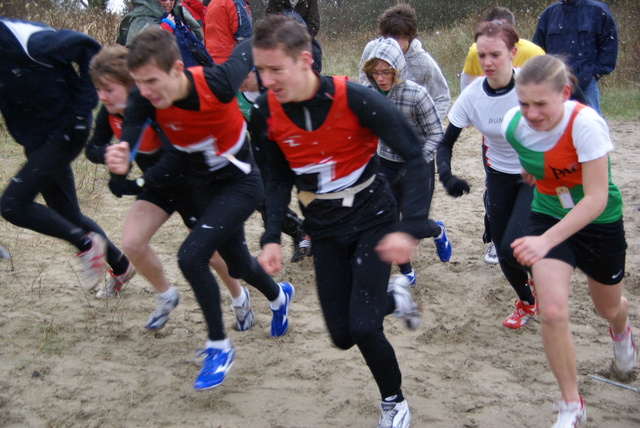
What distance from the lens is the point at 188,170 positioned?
396 centimetres

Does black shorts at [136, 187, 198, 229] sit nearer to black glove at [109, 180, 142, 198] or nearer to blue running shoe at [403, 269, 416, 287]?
black glove at [109, 180, 142, 198]

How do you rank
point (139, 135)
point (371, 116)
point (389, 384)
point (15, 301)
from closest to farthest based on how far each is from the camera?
point (371, 116) → point (389, 384) → point (139, 135) → point (15, 301)

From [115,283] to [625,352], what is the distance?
3.73 meters

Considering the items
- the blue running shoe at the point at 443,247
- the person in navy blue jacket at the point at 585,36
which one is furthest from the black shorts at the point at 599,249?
the person in navy blue jacket at the point at 585,36

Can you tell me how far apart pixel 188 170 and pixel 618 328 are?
2.64m

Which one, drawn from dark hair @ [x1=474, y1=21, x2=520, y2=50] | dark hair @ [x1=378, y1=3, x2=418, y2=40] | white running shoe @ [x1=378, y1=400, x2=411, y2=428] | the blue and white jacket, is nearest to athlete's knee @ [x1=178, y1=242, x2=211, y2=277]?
white running shoe @ [x1=378, y1=400, x2=411, y2=428]

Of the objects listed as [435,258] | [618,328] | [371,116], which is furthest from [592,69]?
[371,116]

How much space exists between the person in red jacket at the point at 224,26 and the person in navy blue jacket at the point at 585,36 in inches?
137

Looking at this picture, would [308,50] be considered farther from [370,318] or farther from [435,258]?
[435,258]

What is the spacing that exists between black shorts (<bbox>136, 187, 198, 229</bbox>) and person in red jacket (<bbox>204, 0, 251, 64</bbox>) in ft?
12.3

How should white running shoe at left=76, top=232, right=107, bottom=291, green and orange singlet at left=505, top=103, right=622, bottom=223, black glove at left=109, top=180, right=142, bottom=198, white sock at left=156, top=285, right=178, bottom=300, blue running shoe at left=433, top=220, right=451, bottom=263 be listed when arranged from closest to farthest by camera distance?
green and orange singlet at left=505, top=103, right=622, bottom=223 → black glove at left=109, top=180, right=142, bottom=198 → white sock at left=156, top=285, right=178, bottom=300 → white running shoe at left=76, top=232, right=107, bottom=291 → blue running shoe at left=433, top=220, right=451, bottom=263

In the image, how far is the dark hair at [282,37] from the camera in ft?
10.0

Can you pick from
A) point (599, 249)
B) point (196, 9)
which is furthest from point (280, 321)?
point (196, 9)

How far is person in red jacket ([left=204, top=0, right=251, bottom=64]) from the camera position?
7.52 m
